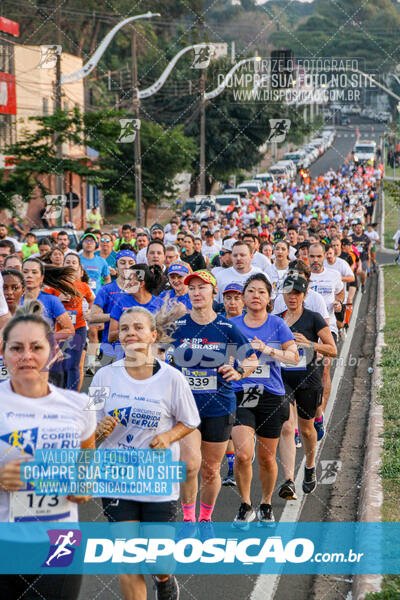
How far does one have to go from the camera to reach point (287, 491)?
7.77 meters

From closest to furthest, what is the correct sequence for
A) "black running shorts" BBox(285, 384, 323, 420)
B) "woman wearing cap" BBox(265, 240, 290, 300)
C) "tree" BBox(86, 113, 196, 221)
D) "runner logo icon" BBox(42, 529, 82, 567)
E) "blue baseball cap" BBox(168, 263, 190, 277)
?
"runner logo icon" BBox(42, 529, 82, 567) → "black running shorts" BBox(285, 384, 323, 420) → "blue baseball cap" BBox(168, 263, 190, 277) → "woman wearing cap" BBox(265, 240, 290, 300) → "tree" BBox(86, 113, 196, 221)

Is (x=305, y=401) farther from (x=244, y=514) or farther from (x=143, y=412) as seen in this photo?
(x=143, y=412)

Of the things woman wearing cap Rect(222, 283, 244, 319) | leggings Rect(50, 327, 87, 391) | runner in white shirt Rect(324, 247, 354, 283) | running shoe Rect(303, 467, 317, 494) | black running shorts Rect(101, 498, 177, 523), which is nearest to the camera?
black running shorts Rect(101, 498, 177, 523)

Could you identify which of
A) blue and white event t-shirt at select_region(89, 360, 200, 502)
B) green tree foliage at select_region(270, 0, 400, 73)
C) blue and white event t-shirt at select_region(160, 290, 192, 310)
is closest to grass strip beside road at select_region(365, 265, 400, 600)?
blue and white event t-shirt at select_region(89, 360, 200, 502)

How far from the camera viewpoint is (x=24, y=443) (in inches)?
165

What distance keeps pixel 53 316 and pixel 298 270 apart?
2277 mm

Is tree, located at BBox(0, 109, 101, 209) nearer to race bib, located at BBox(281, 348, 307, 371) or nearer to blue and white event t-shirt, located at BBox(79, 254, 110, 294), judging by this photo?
blue and white event t-shirt, located at BBox(79, 254, 110, 294)

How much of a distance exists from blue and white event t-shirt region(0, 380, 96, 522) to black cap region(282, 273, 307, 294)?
413 cm

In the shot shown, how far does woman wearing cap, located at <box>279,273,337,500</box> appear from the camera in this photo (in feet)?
26.8

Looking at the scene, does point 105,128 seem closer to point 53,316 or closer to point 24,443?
point 53,316

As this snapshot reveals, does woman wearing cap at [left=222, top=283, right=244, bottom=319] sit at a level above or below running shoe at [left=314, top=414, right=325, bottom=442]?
above

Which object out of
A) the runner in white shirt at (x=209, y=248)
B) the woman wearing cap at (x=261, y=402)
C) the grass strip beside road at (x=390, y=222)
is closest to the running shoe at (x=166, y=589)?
the woman wearing cap at (x=261, y=402)

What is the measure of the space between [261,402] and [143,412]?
2.19m

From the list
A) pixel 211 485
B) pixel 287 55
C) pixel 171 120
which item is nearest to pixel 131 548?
pixel 211 485
